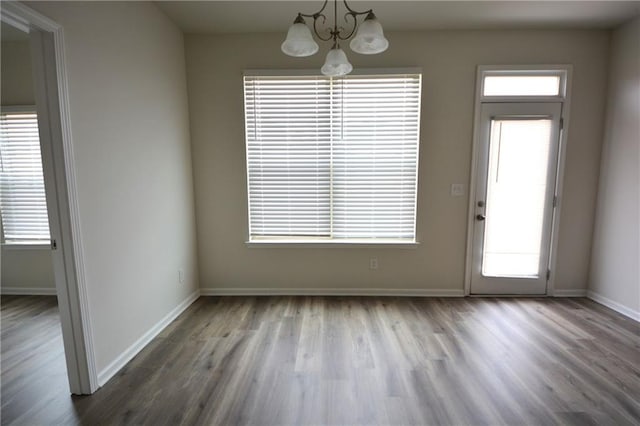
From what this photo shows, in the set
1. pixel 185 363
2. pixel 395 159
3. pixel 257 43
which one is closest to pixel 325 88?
pixel 257 43

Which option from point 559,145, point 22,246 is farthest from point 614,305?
point 22,246

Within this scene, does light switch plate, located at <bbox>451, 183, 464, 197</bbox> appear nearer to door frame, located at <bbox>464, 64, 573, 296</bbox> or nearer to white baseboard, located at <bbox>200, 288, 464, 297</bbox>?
door frame, located at <bbox>464, 64, 573, 296</bbox>

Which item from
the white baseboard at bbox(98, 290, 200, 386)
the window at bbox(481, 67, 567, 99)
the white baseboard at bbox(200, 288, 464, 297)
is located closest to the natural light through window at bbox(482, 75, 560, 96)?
the window at bbox(481, 67, 567, 99)

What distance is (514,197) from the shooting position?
10.1 feet

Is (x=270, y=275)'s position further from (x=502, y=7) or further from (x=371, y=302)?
(x=502, y=7)

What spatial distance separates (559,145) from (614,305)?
1776 mm

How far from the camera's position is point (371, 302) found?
3.11 metres

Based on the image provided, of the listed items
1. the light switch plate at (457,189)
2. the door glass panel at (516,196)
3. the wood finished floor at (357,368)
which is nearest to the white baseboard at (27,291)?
the wood finished floor at (357,368)

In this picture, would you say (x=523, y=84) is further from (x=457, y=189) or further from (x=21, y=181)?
(x=21, y=181)

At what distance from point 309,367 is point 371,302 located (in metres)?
1.27

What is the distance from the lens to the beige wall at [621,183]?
2707mm

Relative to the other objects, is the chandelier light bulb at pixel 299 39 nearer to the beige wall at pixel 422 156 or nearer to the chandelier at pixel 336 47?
the chandelier at pixel 336 47

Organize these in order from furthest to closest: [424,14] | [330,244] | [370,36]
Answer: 1. [330,244]
2. [424,14]
3. [370,36]

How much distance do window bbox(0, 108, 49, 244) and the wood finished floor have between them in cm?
91
